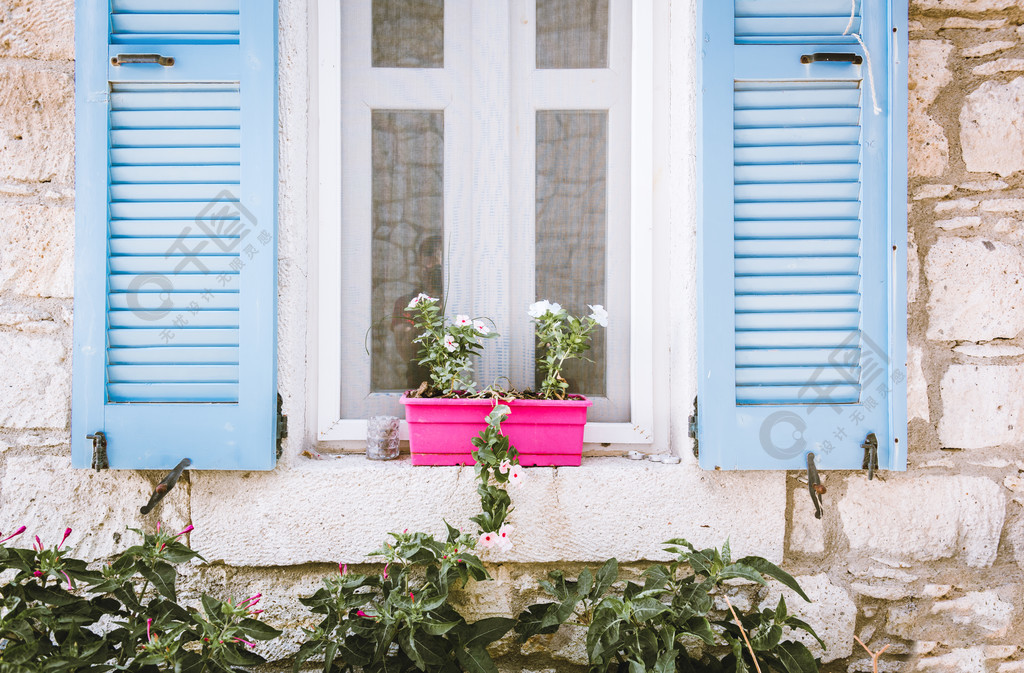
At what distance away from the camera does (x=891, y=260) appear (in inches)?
62.2

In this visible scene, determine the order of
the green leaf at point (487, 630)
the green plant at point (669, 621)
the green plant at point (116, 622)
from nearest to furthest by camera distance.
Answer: the green plant at point (116, 622) → the green plant at point (669, 621) → the green leaf at point (487, 630)

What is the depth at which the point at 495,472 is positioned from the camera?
156cm

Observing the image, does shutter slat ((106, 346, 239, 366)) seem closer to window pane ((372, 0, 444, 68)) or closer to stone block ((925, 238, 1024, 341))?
window pane ((372, 0, 444, 68))

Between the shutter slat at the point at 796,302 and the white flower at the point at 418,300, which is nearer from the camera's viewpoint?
the shutter slat at the point at 796,302

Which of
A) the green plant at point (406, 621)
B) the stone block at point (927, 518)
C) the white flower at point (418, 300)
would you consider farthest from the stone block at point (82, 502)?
the stone block at point (927, 518)

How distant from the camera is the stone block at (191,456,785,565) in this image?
1.64 m

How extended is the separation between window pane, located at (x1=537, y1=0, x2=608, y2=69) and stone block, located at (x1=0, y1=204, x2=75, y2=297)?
→ 1.45 metres

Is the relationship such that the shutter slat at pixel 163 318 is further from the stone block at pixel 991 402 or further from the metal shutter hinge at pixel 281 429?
the stone block at pixel 991 402

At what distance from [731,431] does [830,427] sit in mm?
258

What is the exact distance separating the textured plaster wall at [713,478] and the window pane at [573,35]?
0.30 meters

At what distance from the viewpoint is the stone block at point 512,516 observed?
1.64m

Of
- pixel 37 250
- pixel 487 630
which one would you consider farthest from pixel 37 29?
pixel 487 630

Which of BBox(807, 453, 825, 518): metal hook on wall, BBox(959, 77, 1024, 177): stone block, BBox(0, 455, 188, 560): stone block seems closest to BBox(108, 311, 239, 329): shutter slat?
BBox(0, 455, 188, 560): stone block

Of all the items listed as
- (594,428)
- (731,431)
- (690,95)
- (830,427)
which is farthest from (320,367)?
(830,427)
